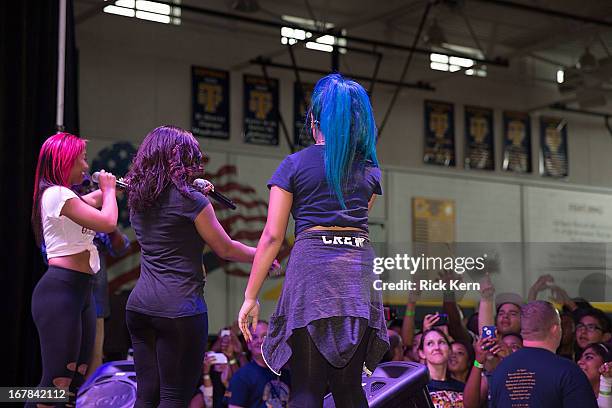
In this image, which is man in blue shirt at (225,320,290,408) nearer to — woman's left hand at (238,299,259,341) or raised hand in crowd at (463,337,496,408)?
raised hand in crowd at (463,337,496,408)

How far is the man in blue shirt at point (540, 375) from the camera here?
3754 mm

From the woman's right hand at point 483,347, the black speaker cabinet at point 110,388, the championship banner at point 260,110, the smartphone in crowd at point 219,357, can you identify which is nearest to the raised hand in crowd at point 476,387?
the woman's right hand at point 483,347

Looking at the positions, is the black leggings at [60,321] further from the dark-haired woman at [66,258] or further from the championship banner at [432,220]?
the championship banner at [432,220]

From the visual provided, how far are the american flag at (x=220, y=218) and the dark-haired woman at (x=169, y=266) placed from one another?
6076mm

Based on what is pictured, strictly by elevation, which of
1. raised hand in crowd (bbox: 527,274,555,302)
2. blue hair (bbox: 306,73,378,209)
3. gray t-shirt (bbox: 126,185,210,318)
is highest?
blue hair (bbox: 306,73,378,209)

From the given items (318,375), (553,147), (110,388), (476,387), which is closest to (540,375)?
(476,387)

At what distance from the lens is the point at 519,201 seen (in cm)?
1201

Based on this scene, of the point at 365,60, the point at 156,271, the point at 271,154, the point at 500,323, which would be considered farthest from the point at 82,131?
the point at 156,271

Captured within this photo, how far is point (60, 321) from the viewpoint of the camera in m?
3.48

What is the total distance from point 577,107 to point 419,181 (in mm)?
3170

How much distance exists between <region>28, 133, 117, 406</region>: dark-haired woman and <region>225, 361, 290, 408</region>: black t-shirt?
5.69 ft

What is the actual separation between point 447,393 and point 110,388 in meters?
1.82

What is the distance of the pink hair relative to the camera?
12.1 feet

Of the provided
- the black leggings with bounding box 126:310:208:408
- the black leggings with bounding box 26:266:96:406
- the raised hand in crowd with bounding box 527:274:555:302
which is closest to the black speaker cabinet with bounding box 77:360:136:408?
the black leggings with bounding box 26:266:96:406
